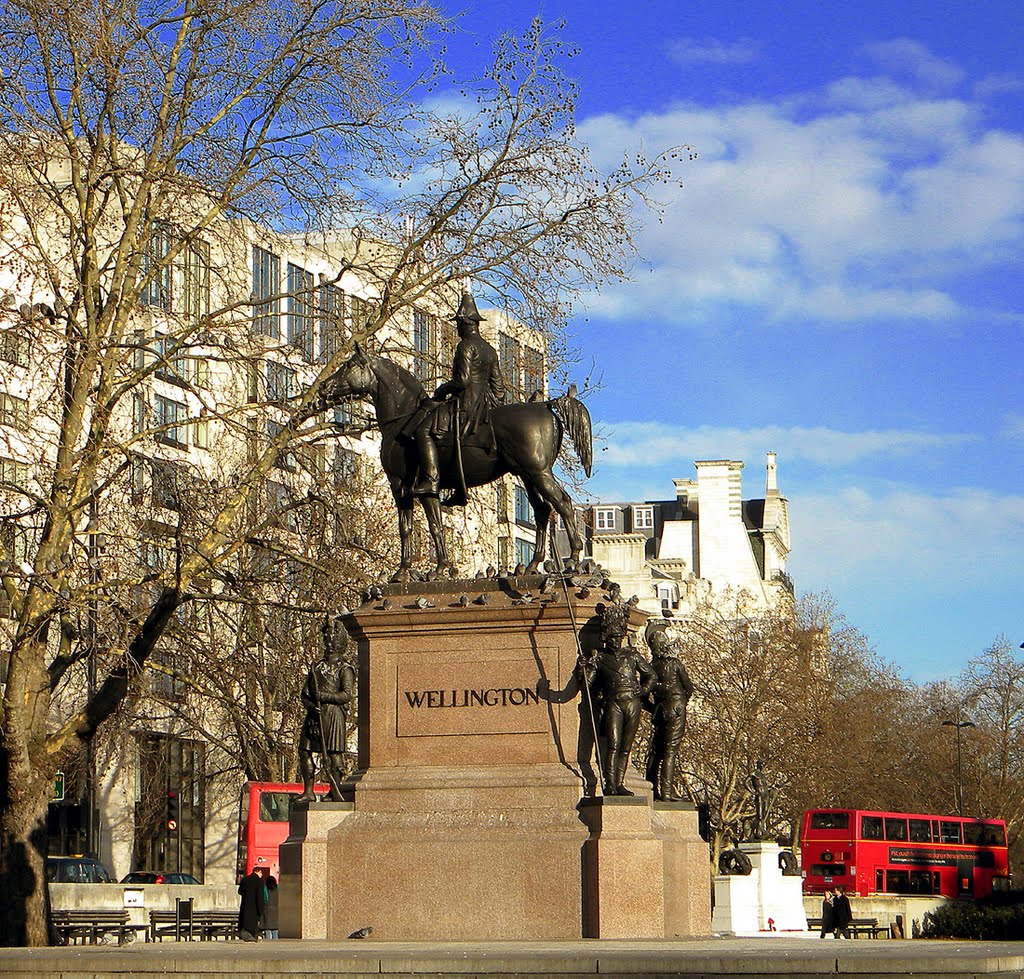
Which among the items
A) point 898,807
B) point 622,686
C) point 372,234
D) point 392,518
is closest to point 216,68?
point 372,234

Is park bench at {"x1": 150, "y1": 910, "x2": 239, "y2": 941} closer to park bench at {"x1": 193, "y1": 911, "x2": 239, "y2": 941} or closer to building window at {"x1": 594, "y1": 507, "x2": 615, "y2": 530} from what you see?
park bench at {"x1": 193, "y1": 911, "x2": 239, "y2": 941}

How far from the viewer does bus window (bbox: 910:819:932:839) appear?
201 feet

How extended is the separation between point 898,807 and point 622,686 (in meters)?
64.9

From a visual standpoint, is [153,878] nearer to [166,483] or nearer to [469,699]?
[166,483]

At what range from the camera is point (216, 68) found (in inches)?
1115

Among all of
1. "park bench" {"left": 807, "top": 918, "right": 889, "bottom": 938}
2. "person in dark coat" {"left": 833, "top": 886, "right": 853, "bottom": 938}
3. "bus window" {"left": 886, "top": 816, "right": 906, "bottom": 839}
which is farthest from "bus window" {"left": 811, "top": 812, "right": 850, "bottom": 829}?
"person in dark coat" {"left": 833, "top": 886, "right": 853, "bottom": 938}

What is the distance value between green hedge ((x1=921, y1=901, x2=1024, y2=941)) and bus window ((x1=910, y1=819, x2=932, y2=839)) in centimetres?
1230

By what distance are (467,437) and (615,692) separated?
3311mm

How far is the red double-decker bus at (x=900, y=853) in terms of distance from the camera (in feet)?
191

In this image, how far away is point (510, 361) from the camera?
3012 cm

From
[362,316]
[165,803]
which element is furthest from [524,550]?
[362,316]

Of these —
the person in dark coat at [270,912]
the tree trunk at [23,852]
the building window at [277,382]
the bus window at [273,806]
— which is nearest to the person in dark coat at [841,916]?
the person in dark coat at [270,912]

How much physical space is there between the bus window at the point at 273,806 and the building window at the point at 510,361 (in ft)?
47.8

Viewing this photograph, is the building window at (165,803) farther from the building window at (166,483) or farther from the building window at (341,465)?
the building window at (166,483)
